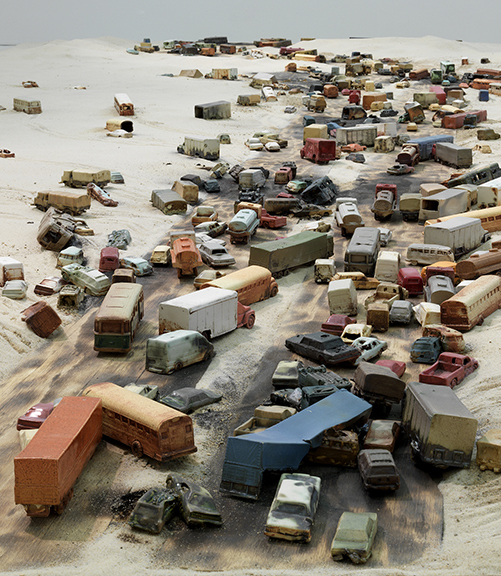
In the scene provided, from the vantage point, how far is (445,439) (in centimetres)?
1504

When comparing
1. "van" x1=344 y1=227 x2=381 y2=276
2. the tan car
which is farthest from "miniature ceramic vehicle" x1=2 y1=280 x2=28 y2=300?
"van" x1=344 y1=227 x2=381 y2=276

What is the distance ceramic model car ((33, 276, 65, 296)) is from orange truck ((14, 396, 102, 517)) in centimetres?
1020

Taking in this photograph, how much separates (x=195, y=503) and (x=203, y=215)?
2221cm

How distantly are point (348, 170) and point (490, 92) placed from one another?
118ft

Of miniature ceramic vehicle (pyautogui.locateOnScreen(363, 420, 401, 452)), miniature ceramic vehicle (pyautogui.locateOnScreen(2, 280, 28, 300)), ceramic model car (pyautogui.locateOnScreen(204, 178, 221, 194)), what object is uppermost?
miniature ceramic vehicle (pyautogui.locateOnScreen(363, 420, 401, 452))

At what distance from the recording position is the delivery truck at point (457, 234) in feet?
93.2

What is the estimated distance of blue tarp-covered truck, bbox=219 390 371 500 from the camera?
14.6 m

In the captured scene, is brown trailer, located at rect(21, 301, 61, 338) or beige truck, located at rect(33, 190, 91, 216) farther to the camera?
beige truck, located at rect(33, 190, 91, 216)

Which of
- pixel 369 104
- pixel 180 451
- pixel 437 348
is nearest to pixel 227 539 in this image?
pixel 180 451

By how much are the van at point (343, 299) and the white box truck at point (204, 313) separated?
10.6 ft

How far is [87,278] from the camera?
25625 millimetres

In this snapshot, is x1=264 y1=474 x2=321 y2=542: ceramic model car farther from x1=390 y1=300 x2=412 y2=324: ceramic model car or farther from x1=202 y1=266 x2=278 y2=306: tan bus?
x1=202 y1=266 x2=278 y2=306: tan bus

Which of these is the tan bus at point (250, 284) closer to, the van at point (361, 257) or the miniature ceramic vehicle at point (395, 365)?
the van at point (361, 257)

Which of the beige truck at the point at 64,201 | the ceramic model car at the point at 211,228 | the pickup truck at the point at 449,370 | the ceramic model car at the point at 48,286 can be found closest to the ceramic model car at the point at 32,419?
the ceramic model car at the point at 48,286
